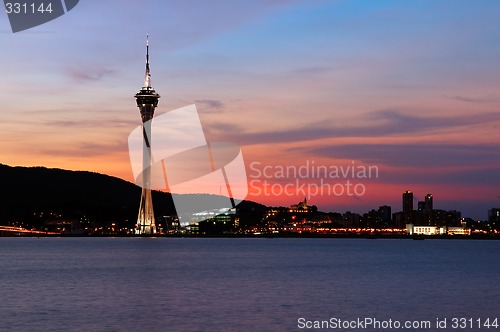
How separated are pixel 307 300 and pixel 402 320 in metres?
11.2

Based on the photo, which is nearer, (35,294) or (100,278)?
(35,294)

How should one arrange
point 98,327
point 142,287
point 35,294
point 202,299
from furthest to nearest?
1. point 142,287
2. point 35,294
3. point 202,299
4. point 98,327

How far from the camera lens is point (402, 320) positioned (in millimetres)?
45844

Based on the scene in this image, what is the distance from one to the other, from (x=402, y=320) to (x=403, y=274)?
40.3 metres

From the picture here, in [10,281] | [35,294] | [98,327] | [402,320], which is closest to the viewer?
[98,327]

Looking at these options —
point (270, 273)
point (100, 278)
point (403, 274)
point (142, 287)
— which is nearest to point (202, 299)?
point (142, 287)

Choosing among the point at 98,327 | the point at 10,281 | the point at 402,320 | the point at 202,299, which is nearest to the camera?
the point at 98,327

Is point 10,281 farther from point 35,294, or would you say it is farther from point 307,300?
point 307,300

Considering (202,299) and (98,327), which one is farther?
(202,299)

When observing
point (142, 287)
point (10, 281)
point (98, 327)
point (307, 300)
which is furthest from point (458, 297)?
point (10, 281)

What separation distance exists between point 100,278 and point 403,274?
30.9 meters

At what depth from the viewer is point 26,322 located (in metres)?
43.8

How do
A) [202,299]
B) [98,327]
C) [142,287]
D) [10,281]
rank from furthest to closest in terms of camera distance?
1. [10,281]
2. [142,287]
3. [202,299]
4. [98,327]

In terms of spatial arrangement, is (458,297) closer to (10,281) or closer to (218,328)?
(218,328)
